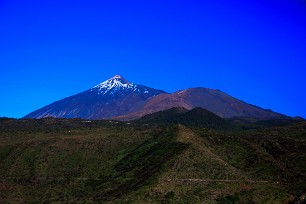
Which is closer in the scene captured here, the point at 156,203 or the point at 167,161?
the point at 156,203

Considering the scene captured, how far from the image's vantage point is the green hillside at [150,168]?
108 meters

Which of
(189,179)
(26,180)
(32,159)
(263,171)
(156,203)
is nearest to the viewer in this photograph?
(156,203)

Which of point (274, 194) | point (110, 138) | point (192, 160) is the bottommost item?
point (274, 194)

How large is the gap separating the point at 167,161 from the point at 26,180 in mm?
41492

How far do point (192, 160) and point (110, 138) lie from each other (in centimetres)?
4893

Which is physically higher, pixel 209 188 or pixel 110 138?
pixel 110 138

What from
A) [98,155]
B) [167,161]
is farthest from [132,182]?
[98,155]

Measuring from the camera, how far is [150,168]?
129375mm

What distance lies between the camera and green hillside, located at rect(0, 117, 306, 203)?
108 m

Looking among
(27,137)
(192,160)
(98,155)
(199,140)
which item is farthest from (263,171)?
(27,137)

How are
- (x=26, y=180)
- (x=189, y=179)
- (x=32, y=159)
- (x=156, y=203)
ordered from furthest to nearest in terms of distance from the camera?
1. (x=32, y=159)
2. (x=26, y=180)
3. (x=189, y=179)
4. (x=156, y=203)

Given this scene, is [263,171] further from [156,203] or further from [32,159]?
[32,159]

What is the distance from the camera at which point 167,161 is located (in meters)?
127

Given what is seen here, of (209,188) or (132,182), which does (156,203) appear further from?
(132,182)
